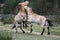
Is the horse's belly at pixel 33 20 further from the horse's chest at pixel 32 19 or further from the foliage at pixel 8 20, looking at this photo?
the foliage at pixel 8 20

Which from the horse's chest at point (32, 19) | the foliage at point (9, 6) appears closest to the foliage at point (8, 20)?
the foliage at point (9, 6)

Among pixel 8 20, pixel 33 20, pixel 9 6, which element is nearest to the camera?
pixel 33 20

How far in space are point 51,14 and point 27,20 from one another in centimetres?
837

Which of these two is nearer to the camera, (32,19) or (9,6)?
(32,19)

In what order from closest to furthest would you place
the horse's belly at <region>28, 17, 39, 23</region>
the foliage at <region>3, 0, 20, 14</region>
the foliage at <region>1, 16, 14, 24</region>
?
the horse's belly at <region>28, 17, 39, 23</region> → the foliage at <region>1, 16, 14, 24</region> → the foliage at <region>3, 0, 20, 14</region>

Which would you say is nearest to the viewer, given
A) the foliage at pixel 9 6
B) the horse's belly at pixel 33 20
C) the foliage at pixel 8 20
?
the horse's belly at pixel 33 20

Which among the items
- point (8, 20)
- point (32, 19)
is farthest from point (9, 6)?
point (32, 19)

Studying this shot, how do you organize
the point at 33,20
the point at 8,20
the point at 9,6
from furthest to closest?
the point at 9,6 < the point at 8,20 < the point at 33,20

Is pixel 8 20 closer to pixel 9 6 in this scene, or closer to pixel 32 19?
pixel 9 6

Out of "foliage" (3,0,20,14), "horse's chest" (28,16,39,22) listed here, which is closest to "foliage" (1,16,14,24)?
"foliage" (3,0,20,14)

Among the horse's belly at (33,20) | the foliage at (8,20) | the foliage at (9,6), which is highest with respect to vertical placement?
the foliage at (9,6)

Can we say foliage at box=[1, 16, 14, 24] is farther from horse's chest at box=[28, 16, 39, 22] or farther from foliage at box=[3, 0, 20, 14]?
horse's chest at box=[28, 16, 39, 22]

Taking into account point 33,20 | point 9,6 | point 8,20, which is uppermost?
point 9,6

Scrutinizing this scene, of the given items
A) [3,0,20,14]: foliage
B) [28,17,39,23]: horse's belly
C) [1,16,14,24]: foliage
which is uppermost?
[3,0,20,14]: foliage
